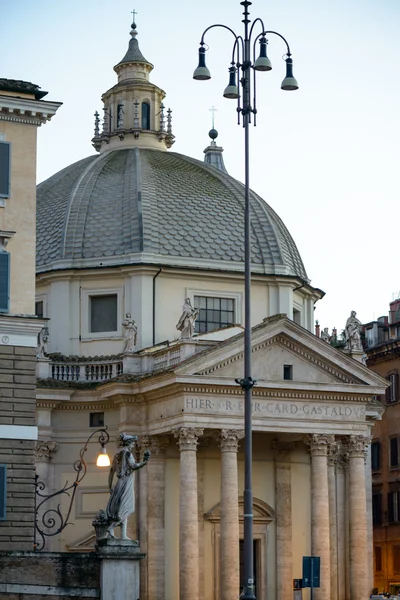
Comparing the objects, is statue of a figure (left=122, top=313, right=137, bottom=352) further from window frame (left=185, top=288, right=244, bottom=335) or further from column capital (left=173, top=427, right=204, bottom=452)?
column capital (left=173, top=427, right=204, bottom=452)

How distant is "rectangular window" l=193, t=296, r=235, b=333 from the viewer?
7050 cm

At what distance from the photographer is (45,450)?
2667 inches

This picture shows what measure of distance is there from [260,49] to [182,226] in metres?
29.9

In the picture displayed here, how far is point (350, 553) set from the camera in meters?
66.4

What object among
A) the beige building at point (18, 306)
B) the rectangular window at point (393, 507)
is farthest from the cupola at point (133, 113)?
the beige building at point (18, 306)

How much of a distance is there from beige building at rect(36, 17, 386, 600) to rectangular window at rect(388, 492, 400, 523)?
15.4 meters

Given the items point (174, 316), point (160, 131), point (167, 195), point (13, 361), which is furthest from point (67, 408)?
point (13, 361)

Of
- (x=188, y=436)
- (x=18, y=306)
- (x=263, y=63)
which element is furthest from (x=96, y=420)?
(x=263, y=63)

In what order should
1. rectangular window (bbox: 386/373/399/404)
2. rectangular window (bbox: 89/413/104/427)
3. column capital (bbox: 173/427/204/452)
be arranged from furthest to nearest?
1. rectangular window (bbox: 386/373/399/404)
2. rectangular window (bbox: 89/413/104/427)
3. column capital (bbox: 173/427/204/452)

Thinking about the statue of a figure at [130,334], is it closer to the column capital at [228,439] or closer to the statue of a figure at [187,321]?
the statue of a figure at [187,321]

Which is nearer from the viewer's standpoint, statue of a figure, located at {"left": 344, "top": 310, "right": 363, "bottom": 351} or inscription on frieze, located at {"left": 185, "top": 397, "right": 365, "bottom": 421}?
inscription on frieze, located at {"left": 185, "top": 397, "right": 365, "bottom": 421}

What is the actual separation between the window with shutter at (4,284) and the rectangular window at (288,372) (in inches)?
842

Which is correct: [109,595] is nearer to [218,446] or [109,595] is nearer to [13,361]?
[13,361]

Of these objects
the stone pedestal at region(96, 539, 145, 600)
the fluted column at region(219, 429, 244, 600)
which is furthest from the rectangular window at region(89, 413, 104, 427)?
the stone pedestal at region(96, 539, 145, 600)
